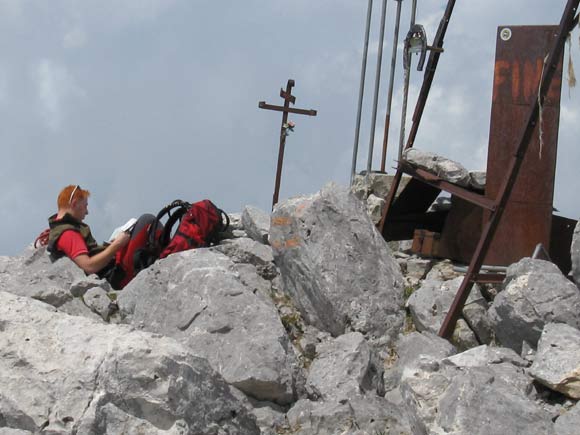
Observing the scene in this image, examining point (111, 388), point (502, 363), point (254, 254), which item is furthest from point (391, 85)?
point (111, 388)

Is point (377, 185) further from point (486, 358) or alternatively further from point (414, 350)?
point (486, 358)

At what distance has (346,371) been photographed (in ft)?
26.0

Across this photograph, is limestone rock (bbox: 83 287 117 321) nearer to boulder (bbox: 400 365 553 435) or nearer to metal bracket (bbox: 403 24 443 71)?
boulder (bbox: 400 365 553 435)

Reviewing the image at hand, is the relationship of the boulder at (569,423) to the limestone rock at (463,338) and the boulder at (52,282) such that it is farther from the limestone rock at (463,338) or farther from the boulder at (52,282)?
the boulder at (52,282)

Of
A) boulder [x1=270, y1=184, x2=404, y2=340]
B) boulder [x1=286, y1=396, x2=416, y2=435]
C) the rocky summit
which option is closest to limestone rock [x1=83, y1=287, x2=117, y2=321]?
the rocky summit

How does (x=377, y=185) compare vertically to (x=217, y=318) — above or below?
above

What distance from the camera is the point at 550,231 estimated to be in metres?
10.7

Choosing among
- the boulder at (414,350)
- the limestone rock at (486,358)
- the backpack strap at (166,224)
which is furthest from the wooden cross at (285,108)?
the limestone rock at (486,358)

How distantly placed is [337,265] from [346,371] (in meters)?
1.66

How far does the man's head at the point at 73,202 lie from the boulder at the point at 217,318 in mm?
1480

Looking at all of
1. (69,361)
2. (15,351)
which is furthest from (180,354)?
(15,351)

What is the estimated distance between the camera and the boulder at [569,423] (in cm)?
678

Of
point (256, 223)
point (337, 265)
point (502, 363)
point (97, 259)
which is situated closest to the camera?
point (502, 363)

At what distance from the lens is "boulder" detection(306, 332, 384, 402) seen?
306 inches
